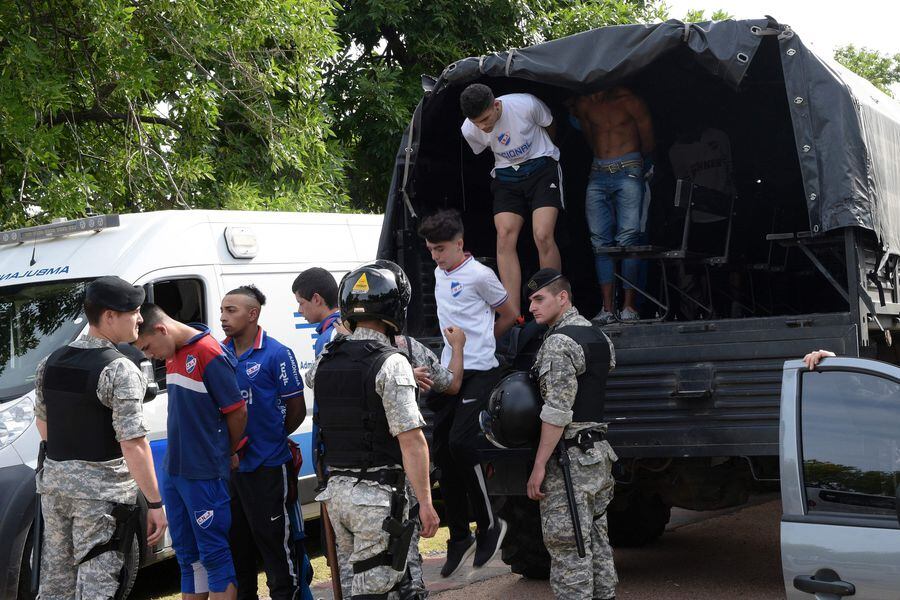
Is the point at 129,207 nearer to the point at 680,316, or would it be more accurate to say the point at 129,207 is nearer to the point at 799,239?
the point at 680,316

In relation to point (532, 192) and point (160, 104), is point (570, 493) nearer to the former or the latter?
point (532, 192)

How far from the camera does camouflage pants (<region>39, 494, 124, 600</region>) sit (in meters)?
4.64

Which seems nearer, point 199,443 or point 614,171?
point 199,443

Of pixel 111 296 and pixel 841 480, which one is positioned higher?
pixel 111 296

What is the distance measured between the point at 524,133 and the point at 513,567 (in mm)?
2684

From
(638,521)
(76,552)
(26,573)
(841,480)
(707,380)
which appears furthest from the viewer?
(638,521)

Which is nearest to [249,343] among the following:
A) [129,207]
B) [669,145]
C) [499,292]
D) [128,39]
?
[499,292]

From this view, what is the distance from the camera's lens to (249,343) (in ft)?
18.8

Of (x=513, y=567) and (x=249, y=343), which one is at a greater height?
(x=249, y=343)

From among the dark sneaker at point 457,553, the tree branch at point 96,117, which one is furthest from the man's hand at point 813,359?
the tree branch at point 96,117

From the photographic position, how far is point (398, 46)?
1555 centimetres

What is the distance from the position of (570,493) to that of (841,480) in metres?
1.53

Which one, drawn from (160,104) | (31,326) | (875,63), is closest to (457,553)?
(31,326)

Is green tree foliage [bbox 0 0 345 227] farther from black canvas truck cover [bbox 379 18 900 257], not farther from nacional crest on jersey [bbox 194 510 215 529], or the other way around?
nacional crest on jersey [bbox 194 510 215 529]
